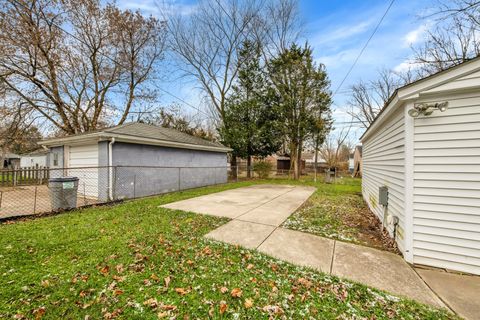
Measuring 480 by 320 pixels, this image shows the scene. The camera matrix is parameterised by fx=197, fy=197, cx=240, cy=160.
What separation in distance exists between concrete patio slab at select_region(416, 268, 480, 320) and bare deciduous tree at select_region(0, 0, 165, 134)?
555 inches

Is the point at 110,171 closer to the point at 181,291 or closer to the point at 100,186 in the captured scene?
the point at 100,186

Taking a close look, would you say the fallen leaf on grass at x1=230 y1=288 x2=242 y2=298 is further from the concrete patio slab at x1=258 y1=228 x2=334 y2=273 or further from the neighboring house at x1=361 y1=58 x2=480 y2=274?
the neighboring house at x1=361 y1=58 x2=480 y2=274

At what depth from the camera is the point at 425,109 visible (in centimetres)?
301

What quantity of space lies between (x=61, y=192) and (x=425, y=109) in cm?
839

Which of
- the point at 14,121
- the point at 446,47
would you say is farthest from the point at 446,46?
the point at 14,121

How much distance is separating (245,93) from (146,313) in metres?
17.5

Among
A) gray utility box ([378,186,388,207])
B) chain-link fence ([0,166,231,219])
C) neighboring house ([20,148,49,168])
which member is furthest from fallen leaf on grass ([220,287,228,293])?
neighboring house ([20,148,49,168])

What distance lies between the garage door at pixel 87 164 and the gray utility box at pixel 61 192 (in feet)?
6.92

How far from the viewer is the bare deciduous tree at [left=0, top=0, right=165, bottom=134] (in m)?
10.7

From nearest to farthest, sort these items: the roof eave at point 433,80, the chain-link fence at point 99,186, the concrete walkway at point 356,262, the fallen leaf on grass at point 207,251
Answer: the concrete walkway at point 356,262, the roof eave at point 433,80, the fallen leaf on grass at point 207,251, the chain-link fence at point 99,186

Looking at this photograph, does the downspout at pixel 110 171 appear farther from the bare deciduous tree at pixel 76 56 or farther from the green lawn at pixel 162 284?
the bare deciduous tree at pixel 76 56

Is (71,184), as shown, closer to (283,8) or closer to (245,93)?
(245,93)

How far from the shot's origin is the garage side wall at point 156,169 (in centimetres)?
762

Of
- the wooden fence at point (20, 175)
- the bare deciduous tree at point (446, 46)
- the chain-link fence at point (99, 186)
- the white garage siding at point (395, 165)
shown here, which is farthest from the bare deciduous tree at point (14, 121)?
the bare deciduous tree at point (446, 46)
